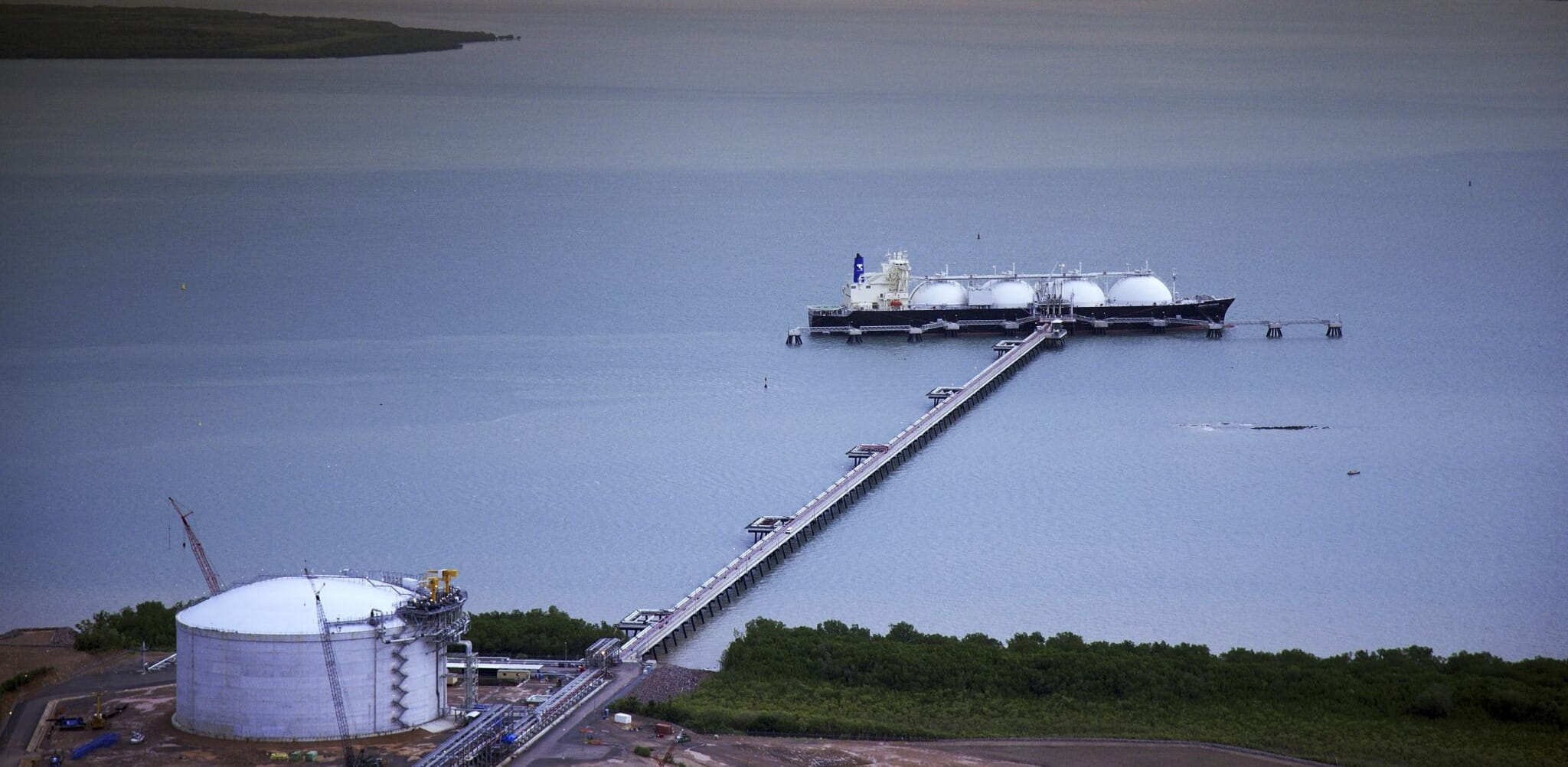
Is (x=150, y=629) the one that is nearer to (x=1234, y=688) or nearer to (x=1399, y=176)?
(x=1234, y=688)

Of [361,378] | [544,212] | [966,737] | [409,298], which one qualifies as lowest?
[966,737]

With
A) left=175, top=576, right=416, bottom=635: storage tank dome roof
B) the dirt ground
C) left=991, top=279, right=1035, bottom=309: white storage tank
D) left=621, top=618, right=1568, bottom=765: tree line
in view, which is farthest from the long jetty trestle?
left=991, top=279, right=1035, bottom=309: white storage tank

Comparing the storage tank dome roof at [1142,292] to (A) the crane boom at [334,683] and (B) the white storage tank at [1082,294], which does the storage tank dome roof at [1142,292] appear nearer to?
(B) the white storage tank at [1082,294]

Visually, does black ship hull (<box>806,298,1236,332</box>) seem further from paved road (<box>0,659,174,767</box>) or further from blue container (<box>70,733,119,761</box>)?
blue container (<box>70,733,119,761</box>)

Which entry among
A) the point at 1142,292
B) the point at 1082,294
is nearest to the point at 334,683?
the point at 1082,294

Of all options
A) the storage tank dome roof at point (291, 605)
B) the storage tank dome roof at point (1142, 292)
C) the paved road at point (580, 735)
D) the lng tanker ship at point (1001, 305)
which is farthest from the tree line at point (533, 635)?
the storage tank dome roof at point (1142, 292)

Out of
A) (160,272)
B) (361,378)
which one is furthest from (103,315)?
(361,378)
